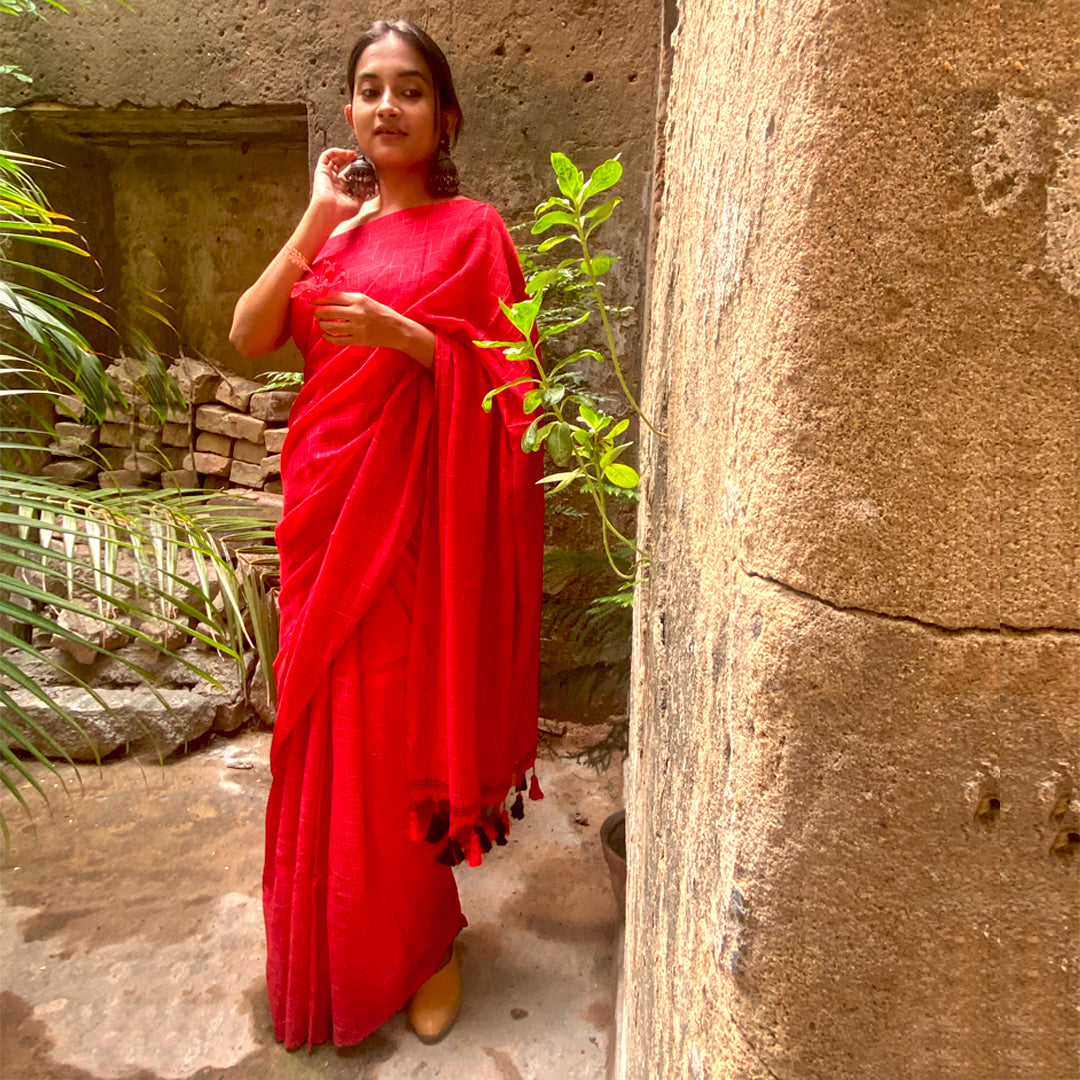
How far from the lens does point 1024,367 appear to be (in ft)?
1.11

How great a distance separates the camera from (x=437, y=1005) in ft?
4.66

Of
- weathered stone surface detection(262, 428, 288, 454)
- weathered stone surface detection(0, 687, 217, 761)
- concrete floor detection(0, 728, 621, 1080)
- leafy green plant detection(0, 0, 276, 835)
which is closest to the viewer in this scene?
leafy green plant detection(0, 0, 276, 835)

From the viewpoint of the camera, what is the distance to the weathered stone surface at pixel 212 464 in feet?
9.77

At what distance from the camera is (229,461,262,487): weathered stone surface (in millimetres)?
2929

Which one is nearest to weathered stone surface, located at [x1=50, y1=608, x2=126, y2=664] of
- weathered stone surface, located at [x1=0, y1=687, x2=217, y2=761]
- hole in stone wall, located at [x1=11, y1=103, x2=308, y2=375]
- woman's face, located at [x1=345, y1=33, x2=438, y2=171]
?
weathered stone surface, located at [x1=0, y1=687, x2=217, y2=761]

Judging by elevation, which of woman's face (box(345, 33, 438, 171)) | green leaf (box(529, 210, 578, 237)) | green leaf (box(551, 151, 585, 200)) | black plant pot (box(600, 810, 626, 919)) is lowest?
black plant pot (box(600, 810, 626, 919))

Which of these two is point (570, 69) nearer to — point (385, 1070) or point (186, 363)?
point (186, 363)

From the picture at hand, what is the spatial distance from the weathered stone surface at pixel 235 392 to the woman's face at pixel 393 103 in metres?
1.84

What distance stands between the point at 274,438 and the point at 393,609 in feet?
5.93

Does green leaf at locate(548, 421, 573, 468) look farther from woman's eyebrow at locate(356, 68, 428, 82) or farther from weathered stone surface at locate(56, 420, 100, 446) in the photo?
weathered stone surface at locate(56, 420, 100, 446)

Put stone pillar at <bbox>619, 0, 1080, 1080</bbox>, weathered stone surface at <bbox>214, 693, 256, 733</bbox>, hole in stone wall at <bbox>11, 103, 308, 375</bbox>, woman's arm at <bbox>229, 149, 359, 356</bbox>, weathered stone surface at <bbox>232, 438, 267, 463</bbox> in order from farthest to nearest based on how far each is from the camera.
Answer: weathered stone surface at <bbox>232, 438, 267, 463</bbox>
hole in stone wall at <bbox>11, 103, 308, 375</bbox>
weathered stone surface at <bbox>214, 693, 256, 733</bbox>
woman's arm at <bbox>229, 149, 359, 356</bbox>
stone pillar at <bbox>619, 0, 1080, 1080</bbox>

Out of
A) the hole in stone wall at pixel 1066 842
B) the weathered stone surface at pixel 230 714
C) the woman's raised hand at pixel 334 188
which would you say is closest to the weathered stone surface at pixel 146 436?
the weathered stone surface at pixel 230 714

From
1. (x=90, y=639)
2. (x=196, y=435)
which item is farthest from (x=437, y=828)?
(x=196, y=435)

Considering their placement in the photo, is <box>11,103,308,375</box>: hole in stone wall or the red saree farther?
<box>11,103,308,375</box>: hole in stone wall
